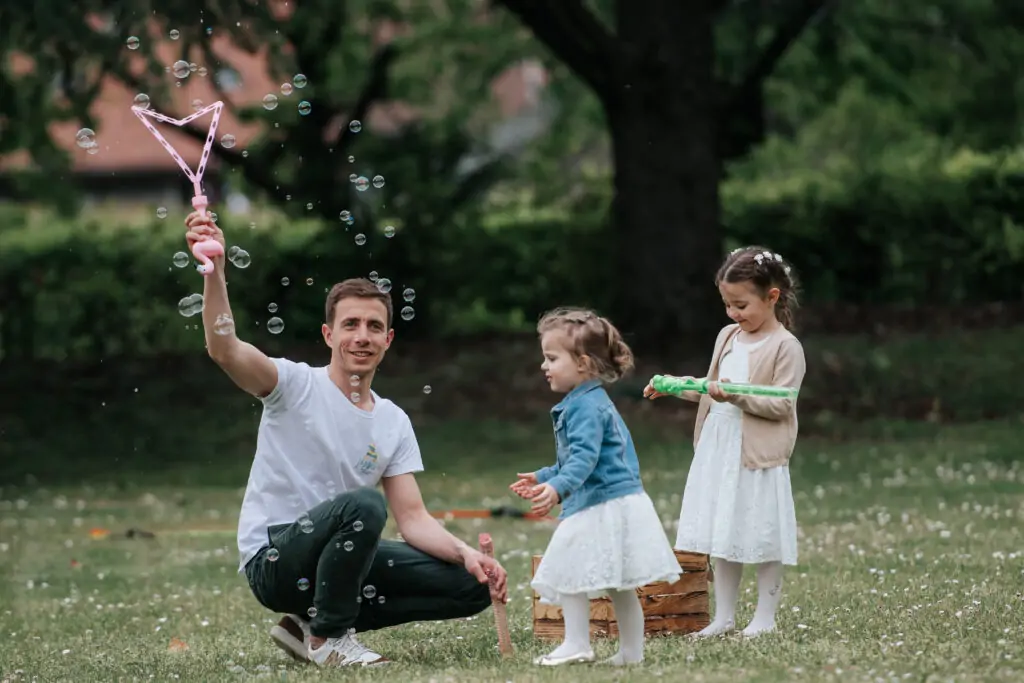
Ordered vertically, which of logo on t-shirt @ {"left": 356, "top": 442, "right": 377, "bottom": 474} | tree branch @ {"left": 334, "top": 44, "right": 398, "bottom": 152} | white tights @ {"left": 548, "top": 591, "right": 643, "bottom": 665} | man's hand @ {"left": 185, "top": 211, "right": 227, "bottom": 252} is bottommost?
white tights @ {"left": 548, "top": 591, "right": 643, "bottom": 665}

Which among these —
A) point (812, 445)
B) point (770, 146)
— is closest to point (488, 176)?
point (812, 445)

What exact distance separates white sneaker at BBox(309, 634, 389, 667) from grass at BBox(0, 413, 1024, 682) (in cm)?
9

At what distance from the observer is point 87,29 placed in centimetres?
1451

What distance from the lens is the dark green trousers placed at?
231 inches

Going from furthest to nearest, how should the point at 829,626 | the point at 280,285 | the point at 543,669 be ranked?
the point at 280,285 → the point at 829,626 → the point at 543,669

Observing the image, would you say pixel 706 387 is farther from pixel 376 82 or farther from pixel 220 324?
pixel 376 82

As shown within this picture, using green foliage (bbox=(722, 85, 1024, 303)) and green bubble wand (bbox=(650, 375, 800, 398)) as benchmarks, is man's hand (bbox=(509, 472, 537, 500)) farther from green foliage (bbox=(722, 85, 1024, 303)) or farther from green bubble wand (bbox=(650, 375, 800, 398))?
green foliage (bbox=(722, 85, 1024, 303))

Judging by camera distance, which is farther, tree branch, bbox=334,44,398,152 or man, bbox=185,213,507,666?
tree branch, bbox=334,44,398,152

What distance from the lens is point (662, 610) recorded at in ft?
21.8

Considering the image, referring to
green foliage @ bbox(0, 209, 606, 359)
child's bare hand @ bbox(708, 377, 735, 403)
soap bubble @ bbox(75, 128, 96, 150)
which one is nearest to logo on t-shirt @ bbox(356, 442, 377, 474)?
child's bare hand @ bbox(708, 377, 735, 403)

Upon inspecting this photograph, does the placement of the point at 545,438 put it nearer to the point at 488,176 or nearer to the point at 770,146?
the point at 488,176

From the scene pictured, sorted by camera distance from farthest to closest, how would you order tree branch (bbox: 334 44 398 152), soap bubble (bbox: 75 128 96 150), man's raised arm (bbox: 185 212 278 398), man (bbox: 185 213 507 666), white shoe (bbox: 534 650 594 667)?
tree branch (bbox: 334 44 398 152) < soap bubble (bbox: 75 128 96 150) < man (bbox: 185 213 507 666) < white shoe (bbox: 534 650 594 667) < man's raised arm (bbox: 185 212 278 398)

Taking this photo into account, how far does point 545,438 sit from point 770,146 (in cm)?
1475

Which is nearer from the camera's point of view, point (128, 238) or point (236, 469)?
point (236, 469)
